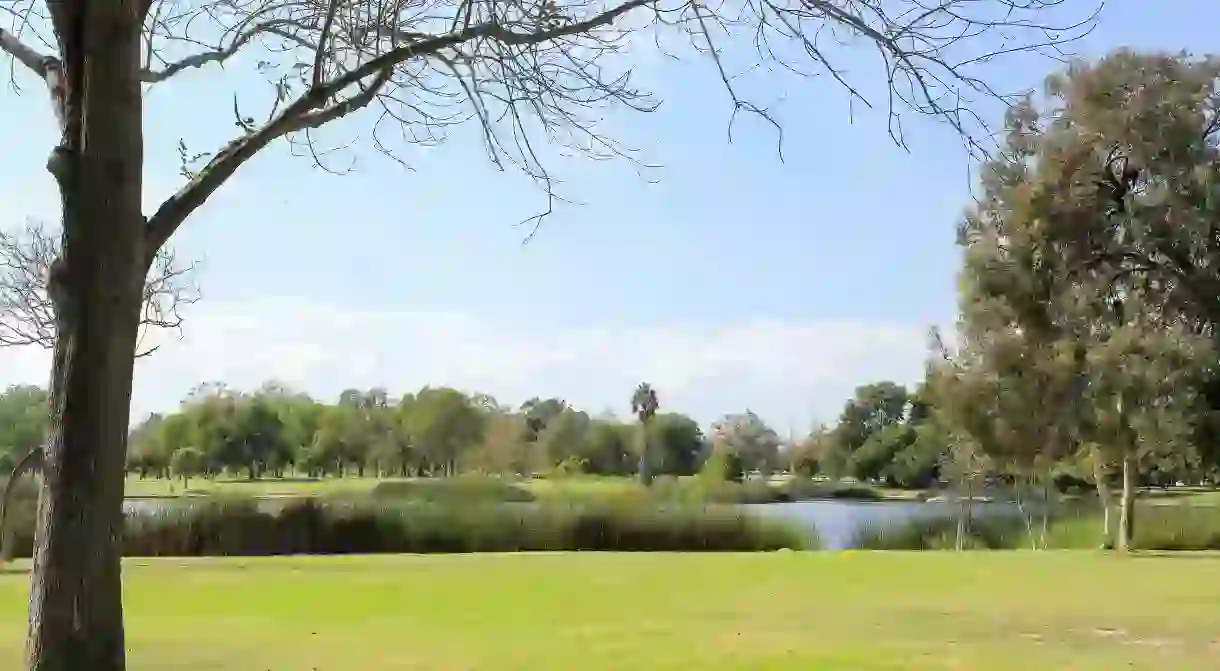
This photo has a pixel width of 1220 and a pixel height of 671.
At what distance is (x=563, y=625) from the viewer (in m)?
11.5

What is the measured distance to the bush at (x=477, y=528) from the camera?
2542 centimetres

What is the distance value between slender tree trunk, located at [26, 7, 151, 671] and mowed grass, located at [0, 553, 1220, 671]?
14.4 ft

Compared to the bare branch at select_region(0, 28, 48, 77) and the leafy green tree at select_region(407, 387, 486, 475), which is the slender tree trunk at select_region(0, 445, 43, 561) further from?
the leafy green tree at select_region(407, 387, 486, 475)

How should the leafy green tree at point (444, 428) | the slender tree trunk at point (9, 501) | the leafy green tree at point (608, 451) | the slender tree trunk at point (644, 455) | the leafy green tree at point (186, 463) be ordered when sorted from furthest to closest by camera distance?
the leafy green tree at point (608, 451), the slender tree trunk at point (644, 455), the leafy green tree at point (444, 428), the leafy green tree at point (186, 463), the slender tree trunk at point (9, 501)

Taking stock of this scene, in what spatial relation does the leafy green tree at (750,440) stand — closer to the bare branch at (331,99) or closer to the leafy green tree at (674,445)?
the leafy green tree at (674,445)

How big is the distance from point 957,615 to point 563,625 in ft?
12.4

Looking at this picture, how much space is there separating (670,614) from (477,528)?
45.8 ft

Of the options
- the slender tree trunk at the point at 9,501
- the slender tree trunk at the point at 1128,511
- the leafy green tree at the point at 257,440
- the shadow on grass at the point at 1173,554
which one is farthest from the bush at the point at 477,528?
the leafy green tree at the point at 257,440

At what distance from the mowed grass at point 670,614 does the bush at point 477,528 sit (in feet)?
15.0

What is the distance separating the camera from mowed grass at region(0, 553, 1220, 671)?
935 centimetres

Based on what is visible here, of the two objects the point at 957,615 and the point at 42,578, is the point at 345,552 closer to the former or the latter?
the point at 957,615

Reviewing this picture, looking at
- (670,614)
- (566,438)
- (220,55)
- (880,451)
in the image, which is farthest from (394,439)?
(220,55)

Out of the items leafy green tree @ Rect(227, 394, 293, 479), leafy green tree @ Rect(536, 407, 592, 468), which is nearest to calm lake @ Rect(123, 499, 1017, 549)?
leafy green tree @ Rect(227, 394, 293, 479)

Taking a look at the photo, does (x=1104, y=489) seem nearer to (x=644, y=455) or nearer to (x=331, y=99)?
(x=331, y=99)
